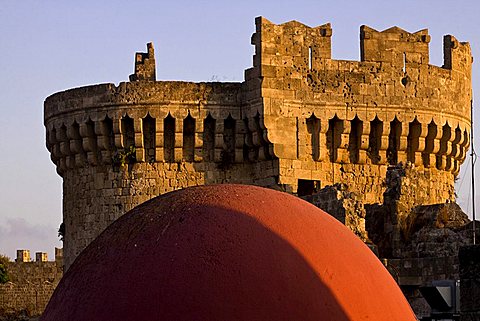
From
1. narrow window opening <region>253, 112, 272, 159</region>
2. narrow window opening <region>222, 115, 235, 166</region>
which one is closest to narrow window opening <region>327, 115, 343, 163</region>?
narrow window opening <region>253, 112, 272, 159</region>

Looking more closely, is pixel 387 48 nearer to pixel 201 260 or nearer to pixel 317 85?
pixel 317 85

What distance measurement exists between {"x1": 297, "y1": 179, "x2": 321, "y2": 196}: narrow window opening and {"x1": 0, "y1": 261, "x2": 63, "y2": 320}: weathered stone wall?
60.7ft

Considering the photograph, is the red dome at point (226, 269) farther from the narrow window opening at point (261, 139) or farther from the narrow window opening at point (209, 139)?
the narrow window opening at point (209, 139)

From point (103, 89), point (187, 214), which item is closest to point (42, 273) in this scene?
point (103, 89)

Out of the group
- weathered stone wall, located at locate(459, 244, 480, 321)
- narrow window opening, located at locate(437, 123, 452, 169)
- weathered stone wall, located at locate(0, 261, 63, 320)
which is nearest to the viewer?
weathered stone wall, located at locate(459, 244, 480, 321)

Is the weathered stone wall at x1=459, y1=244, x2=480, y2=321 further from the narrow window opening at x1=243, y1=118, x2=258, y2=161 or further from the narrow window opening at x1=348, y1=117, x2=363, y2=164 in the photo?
the narrow window opening at x1=348, y1=117, x2=363, y2=164

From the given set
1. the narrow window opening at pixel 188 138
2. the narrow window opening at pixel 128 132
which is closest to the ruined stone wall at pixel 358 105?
the narrow window opening at pixel 188 138

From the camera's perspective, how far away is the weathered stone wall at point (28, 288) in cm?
4178

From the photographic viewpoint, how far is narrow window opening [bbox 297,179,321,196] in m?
23.4

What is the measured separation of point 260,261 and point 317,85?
17.9 metres

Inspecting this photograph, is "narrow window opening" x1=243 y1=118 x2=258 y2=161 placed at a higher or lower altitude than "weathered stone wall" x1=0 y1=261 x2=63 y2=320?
higher

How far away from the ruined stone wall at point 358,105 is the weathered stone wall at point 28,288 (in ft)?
60.9

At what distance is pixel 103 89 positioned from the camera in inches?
950

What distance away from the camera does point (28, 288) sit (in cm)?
4344
